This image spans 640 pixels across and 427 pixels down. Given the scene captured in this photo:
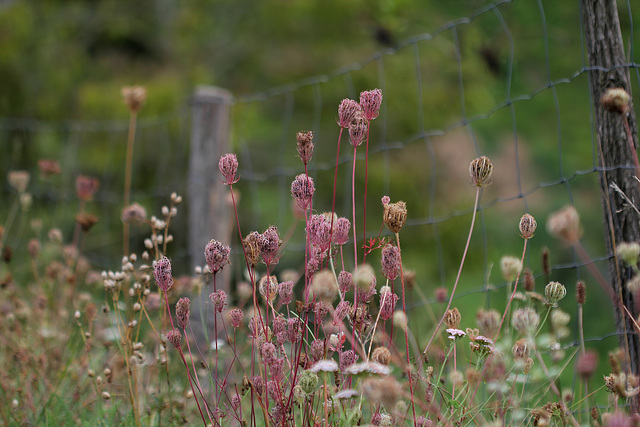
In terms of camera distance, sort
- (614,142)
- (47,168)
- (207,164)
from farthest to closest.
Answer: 1. (207,164)
2. (47,168)
3. (614,142)

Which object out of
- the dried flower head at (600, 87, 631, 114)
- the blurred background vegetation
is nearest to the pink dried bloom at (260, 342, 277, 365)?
the dried flower head at (600, 87, 631, 114)

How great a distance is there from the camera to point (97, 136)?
764cm

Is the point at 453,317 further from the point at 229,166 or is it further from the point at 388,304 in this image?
the point at 229,166

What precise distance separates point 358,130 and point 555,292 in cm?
54

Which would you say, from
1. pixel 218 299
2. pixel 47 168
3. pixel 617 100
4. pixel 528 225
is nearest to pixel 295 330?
pixel 218 299

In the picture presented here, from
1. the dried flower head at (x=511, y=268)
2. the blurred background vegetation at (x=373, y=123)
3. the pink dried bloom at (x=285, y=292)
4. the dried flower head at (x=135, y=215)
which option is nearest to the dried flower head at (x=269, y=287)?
the pink dried bloom at (x=285, y=292)

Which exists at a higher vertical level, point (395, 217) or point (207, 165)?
point (207, 165)

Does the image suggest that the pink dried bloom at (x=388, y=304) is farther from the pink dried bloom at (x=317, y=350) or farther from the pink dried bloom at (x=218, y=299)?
the pink dried bloom at (x=218, y=299)

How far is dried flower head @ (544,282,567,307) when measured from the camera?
4.34ft

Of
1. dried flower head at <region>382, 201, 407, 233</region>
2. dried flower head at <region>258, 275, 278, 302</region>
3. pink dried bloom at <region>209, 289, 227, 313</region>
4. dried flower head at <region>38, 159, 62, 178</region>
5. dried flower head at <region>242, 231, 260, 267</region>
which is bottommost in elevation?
pink dried bloom at <region>209, 289, 227, 313</region>

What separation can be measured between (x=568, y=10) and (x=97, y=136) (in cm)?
543

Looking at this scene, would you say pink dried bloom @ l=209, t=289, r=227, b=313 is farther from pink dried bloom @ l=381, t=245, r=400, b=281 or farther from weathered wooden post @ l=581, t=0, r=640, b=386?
weathered wooden post @ l=581, t=0, r=640, b=386

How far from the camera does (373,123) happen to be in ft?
21.9

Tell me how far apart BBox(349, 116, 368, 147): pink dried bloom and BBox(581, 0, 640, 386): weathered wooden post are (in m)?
0.71
